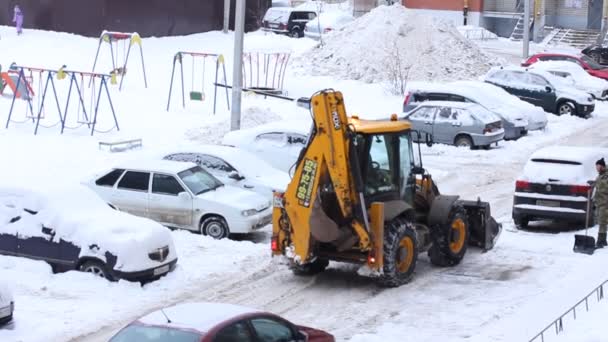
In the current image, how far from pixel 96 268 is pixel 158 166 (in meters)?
4.21

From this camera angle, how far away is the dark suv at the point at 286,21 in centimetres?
5388

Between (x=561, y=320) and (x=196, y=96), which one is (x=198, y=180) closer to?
(x=561, y=320)

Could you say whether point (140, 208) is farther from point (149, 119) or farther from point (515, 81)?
point (515, 81)

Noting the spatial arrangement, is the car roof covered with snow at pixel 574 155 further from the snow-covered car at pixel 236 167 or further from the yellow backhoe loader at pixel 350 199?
the snow-covered car at pixel 236 167

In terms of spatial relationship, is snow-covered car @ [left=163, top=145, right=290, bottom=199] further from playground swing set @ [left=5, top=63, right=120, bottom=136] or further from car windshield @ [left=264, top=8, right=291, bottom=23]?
car windshield @ [left=264, top=8, right=291, bottom=23]

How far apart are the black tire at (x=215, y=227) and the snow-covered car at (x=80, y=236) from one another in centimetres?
261

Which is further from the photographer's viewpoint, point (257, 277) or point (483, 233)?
point (483, 233)

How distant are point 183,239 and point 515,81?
2156 centimetres

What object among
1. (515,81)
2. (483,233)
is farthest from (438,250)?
(515,81)

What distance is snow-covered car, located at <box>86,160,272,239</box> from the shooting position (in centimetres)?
1936

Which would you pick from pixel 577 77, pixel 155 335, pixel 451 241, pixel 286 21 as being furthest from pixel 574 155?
pixel 286 21

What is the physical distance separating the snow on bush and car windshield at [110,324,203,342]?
3045cm

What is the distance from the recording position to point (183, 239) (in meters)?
19.0

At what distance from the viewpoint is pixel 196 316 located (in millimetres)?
10398
